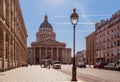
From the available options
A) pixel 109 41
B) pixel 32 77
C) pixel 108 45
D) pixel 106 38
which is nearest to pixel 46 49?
pixel 106 38

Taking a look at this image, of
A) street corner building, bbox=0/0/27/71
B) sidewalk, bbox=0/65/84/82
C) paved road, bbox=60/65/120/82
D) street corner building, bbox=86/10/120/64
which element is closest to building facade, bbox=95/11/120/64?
street corner building, bbox=86/10/120/64

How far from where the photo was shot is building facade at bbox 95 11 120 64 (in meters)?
81.1

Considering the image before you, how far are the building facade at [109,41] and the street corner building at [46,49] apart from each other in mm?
73364

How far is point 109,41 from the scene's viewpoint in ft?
288

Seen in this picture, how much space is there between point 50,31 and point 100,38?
9029cm

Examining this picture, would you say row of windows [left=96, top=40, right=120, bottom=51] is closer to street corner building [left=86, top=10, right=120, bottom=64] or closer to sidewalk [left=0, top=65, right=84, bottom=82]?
street corner building [left=86, top=10, right=120, bottom=64]

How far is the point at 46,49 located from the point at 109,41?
93371mm

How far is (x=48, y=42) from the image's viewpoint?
175 meters

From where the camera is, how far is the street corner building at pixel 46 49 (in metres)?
176

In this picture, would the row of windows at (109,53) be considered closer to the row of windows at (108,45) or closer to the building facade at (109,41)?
the building facade at (109,41)

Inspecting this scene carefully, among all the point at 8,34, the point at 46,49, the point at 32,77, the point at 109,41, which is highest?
the point at 109,41

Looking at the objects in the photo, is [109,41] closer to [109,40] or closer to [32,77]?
[109,40]

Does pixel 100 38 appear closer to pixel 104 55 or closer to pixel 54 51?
pixel 104 55

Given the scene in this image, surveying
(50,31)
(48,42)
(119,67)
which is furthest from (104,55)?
(50,31)
